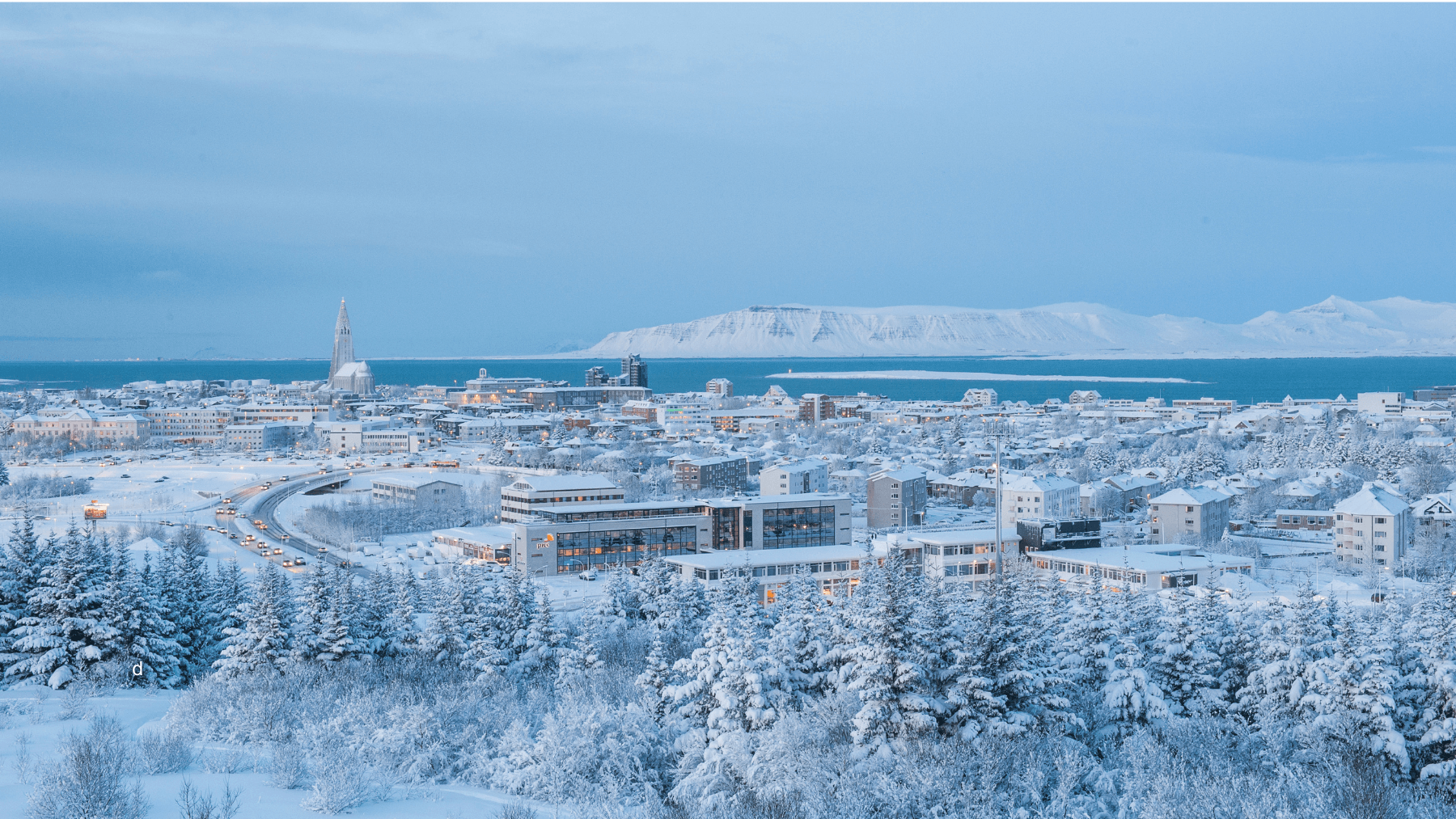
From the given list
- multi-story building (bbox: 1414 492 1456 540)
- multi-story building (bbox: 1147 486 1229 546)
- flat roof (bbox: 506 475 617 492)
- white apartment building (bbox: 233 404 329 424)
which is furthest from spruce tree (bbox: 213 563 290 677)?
white apartment building (bbox: 233 404 329 424)

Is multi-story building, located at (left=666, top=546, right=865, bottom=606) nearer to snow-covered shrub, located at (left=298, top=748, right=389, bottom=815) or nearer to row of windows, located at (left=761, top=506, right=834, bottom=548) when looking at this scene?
row of windows, located at (left=761, top=506, right=834, bottom=548)

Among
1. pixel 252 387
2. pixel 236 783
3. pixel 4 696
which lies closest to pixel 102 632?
pixel 4 696

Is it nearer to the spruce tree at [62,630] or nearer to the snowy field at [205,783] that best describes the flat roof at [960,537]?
the spruce tree at [62,630]

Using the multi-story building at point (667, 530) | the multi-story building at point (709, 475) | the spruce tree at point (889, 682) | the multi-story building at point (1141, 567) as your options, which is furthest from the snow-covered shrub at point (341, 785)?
the multi-story building at point (709, 475)

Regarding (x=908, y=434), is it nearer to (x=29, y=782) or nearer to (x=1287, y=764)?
(x=1287, y=764)

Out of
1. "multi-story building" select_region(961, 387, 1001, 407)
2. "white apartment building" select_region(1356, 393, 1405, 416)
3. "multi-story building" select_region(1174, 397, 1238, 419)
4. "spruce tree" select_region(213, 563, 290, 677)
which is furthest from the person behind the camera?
"multi-story building" select_region(961, 387, 1001, 407)
